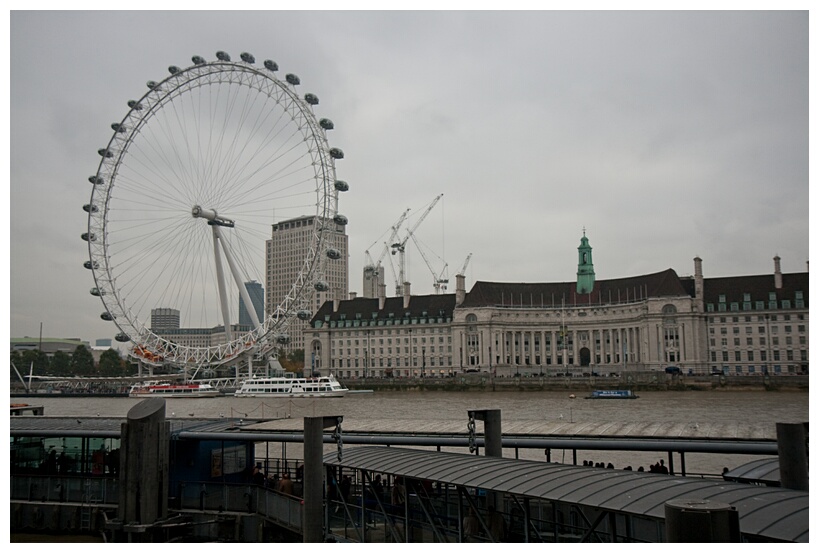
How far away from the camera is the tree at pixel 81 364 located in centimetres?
15038

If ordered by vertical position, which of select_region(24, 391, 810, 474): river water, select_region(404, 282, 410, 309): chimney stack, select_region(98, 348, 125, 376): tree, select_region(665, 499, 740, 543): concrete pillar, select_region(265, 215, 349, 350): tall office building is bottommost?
select_region(24, 391, 810, 474): river water

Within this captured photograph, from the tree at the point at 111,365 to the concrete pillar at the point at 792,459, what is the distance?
152830 mm

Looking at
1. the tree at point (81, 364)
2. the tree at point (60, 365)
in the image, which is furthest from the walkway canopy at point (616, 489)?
the tree at point (60, 365)

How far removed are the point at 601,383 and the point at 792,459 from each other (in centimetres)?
8577

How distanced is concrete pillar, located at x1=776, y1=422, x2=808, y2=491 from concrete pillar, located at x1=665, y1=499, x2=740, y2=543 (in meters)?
6.13

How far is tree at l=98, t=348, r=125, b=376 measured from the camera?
500ft

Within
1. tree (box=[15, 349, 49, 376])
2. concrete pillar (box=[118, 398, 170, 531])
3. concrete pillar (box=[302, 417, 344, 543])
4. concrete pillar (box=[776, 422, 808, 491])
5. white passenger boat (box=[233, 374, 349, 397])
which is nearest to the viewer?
concrete pillar (box=[776, 422, 808, 491])

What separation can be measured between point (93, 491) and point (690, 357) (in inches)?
4289

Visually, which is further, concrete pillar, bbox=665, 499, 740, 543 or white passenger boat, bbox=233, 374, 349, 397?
white passenger boat, bbox=233, 374, 349, 397

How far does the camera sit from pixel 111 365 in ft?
513

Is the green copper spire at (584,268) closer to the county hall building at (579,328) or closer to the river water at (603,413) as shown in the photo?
the county hall building at (579,328)

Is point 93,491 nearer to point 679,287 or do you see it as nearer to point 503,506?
point 503,506

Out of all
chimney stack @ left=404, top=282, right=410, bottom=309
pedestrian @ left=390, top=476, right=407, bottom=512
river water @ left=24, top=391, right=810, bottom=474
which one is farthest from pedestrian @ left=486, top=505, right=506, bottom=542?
chimney stack @ left=404, top=282, right=410, bottom=309

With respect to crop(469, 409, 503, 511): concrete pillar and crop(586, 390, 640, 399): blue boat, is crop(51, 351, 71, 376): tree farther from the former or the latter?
crop(469, 409, 503, 511): concrete pillar
